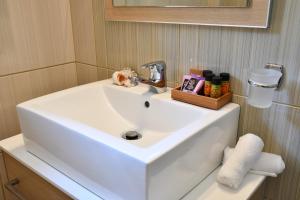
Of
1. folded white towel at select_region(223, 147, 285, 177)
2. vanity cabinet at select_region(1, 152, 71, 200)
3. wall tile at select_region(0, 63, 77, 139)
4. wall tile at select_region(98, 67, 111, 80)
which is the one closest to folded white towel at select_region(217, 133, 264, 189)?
folded white towel at select_region(223, 147, 285, 177)

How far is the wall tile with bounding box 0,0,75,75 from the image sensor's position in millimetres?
1141

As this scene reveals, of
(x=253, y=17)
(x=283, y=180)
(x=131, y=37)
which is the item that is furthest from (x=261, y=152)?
(x=131, y=37)

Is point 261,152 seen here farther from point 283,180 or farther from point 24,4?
point 24,4

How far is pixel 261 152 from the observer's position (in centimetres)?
91

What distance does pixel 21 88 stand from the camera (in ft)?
4.04

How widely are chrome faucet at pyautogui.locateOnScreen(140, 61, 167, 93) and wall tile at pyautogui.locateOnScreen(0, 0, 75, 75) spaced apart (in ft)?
1.68

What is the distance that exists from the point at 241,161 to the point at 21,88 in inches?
37.4

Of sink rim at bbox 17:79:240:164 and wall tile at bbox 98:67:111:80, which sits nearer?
sink rim at bbox 17:79:240:164

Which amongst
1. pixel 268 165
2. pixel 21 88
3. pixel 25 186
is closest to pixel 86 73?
pixel 21 88

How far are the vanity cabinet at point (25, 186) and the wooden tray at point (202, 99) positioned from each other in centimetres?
49

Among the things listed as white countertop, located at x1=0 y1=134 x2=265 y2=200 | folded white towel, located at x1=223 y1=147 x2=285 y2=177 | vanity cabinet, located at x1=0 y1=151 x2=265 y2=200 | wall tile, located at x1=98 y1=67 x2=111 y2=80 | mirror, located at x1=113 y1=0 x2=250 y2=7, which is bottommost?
vanity cabinet, located at x1=0 y1=151 x2=265 y2=200

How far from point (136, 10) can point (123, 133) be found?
48cm

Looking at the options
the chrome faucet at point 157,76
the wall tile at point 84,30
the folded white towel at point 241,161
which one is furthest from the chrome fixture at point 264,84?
the wall tile at point 84,30

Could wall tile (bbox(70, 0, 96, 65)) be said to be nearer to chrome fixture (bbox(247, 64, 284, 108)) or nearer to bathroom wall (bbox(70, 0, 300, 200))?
bathroom wall (bbox(70, 0, 300, 200))
